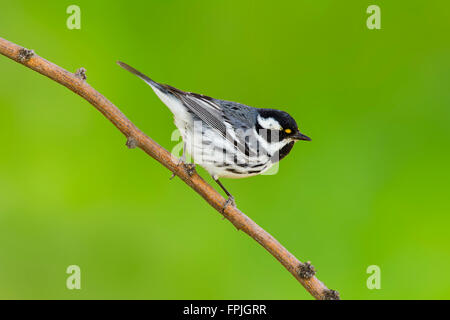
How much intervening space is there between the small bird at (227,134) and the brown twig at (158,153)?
31cm

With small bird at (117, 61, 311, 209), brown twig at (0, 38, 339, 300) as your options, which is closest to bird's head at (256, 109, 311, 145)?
small bird at (117, 61, 311, 209)

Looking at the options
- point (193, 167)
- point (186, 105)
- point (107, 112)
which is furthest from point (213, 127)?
point (107, 112)

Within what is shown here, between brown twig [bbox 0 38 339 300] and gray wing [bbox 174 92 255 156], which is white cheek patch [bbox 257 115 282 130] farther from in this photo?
brown twig [bbox 0 38 339 300]

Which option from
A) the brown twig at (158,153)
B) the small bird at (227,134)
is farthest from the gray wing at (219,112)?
the brown twig at (158,153)

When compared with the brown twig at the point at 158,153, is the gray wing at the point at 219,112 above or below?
above

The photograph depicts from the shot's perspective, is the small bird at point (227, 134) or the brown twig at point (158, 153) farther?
the small bird at point (227, 134)

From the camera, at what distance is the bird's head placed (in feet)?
7.47

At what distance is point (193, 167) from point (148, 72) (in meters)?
0.94

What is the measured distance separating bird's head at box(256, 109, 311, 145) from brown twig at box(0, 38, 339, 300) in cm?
55

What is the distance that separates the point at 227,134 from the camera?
2.32 meters

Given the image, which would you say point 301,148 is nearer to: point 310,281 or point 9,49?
point 310,281

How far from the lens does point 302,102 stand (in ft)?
9.10

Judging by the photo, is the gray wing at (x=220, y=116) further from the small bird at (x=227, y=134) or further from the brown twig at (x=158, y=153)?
the brown twig at (x=158, y=153)

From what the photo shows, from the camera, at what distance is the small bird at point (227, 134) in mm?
2234
